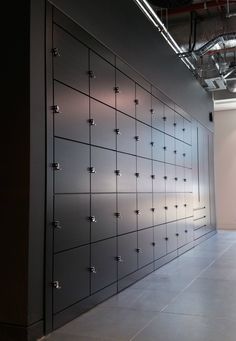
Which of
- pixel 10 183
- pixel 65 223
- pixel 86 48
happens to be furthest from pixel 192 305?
pixel 86 48

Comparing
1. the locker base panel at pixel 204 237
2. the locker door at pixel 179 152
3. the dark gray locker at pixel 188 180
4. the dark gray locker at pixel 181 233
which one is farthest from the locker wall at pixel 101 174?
the locker base panel at pixel 204 237

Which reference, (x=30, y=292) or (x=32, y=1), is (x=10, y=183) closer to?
(x=30, y=292)

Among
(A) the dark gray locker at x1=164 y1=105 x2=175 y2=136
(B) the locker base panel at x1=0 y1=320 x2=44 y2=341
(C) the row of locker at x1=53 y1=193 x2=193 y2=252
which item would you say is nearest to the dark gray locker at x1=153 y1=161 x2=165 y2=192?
(C) the row of locker at x1=53 y1=193 x2=193 y2=252

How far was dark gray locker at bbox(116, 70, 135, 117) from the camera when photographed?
14.6 ft

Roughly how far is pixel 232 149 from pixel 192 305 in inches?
314

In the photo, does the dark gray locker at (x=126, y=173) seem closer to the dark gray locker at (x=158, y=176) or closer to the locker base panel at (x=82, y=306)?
the dark gray locker at (x=158, y=176)

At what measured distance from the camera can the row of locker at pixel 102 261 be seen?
3168 mm

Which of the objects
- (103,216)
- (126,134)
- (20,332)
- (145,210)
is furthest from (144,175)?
(20,332)

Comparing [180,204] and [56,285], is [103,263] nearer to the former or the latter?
[56,285]

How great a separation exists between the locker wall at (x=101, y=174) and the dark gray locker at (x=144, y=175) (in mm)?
13

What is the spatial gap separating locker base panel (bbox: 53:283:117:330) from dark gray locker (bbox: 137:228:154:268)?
0.84 metres

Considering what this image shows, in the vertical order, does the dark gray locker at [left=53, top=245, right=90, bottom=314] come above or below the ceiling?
below

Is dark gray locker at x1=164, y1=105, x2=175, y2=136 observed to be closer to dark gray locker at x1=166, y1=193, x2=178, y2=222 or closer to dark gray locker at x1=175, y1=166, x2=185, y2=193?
dark gray locker at x1=175, y1=166, x2=185, y2=193

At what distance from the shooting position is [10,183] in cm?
288
